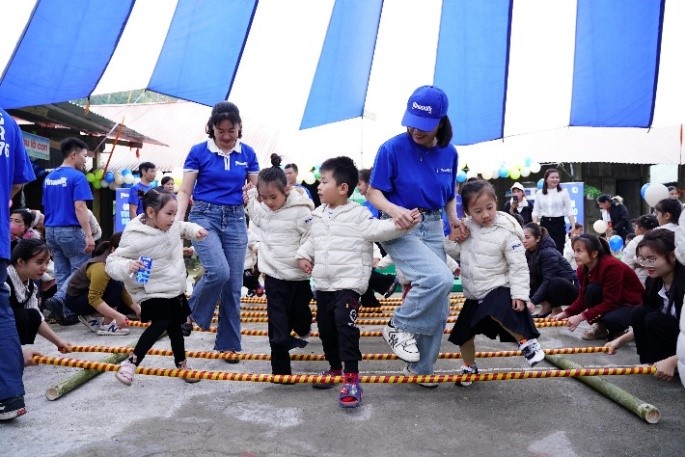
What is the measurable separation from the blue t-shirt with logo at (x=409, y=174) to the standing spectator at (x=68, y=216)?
2.97 metres

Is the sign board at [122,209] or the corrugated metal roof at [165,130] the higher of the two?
the corrugated metal roof at [165,130]

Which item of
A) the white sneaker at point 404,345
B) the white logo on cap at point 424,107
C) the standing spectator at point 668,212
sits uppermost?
the white logo on cap at point 424,107

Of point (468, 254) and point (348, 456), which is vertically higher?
point (468, 254)

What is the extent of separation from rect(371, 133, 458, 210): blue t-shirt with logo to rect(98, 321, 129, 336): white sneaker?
8.29 ft

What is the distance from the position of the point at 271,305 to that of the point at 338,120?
14.5 feet

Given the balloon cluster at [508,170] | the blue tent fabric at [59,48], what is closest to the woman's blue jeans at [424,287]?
the blue tent fabric at [59,48]

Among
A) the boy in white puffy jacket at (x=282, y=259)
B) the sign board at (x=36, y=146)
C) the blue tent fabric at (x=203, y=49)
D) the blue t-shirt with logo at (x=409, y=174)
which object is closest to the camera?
the blue t-shirt with logo at (x=409, y=174)

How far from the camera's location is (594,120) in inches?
260

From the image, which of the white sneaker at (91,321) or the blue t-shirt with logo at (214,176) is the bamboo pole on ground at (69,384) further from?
the white sneaker at (91,321)

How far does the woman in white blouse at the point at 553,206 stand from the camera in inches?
295

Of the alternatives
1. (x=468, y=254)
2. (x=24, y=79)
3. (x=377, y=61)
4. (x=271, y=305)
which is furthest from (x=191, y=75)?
(x=468, y=254)

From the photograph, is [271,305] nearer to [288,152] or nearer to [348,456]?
[348,456]

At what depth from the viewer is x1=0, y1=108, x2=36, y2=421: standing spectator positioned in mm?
2504

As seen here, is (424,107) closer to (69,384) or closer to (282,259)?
(282,259)
